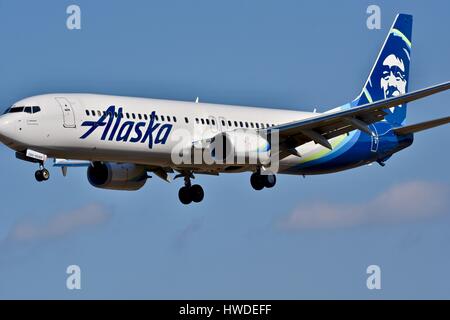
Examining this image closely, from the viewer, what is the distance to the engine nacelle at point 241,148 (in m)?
61.3

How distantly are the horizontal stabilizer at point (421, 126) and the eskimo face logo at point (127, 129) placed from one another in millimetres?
13882

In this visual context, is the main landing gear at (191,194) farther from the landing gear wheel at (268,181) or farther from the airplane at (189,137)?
the landing gear wheel at (268,181)

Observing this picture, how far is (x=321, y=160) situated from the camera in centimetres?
6850

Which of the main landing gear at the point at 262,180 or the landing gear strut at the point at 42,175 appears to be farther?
the main landing gear at the point at 262,180

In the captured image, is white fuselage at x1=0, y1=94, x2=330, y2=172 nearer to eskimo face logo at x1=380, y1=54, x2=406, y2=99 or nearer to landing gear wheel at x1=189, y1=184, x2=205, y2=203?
landing gear wheel at x1=189, y1=184, x2=205, y2=203

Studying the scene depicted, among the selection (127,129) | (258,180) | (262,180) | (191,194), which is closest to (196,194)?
(191,194)

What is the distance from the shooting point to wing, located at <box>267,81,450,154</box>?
59750 millimetres

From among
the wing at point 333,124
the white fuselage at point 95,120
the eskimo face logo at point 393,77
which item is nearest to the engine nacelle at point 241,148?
the wing at point 333,124

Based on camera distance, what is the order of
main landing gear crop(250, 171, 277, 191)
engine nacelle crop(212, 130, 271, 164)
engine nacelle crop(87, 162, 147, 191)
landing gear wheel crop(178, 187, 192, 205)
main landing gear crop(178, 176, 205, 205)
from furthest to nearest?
landing gear wheel crop(178, 187, 192, 205) < main landing gear crop(178, 176, 205, 205) < engine nacelle crop(87, 162, 147, 191) < main landing gear crop(250, 171, 277, 191) < engine nacelle crop(212, 130, 271, 164)

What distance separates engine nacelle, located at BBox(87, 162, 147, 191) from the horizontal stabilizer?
1463 cm

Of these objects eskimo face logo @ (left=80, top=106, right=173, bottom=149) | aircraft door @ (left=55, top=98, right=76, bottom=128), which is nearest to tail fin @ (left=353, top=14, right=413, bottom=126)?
eskimo face logo @ (left=80, top=106, right=173, bottom=149)
